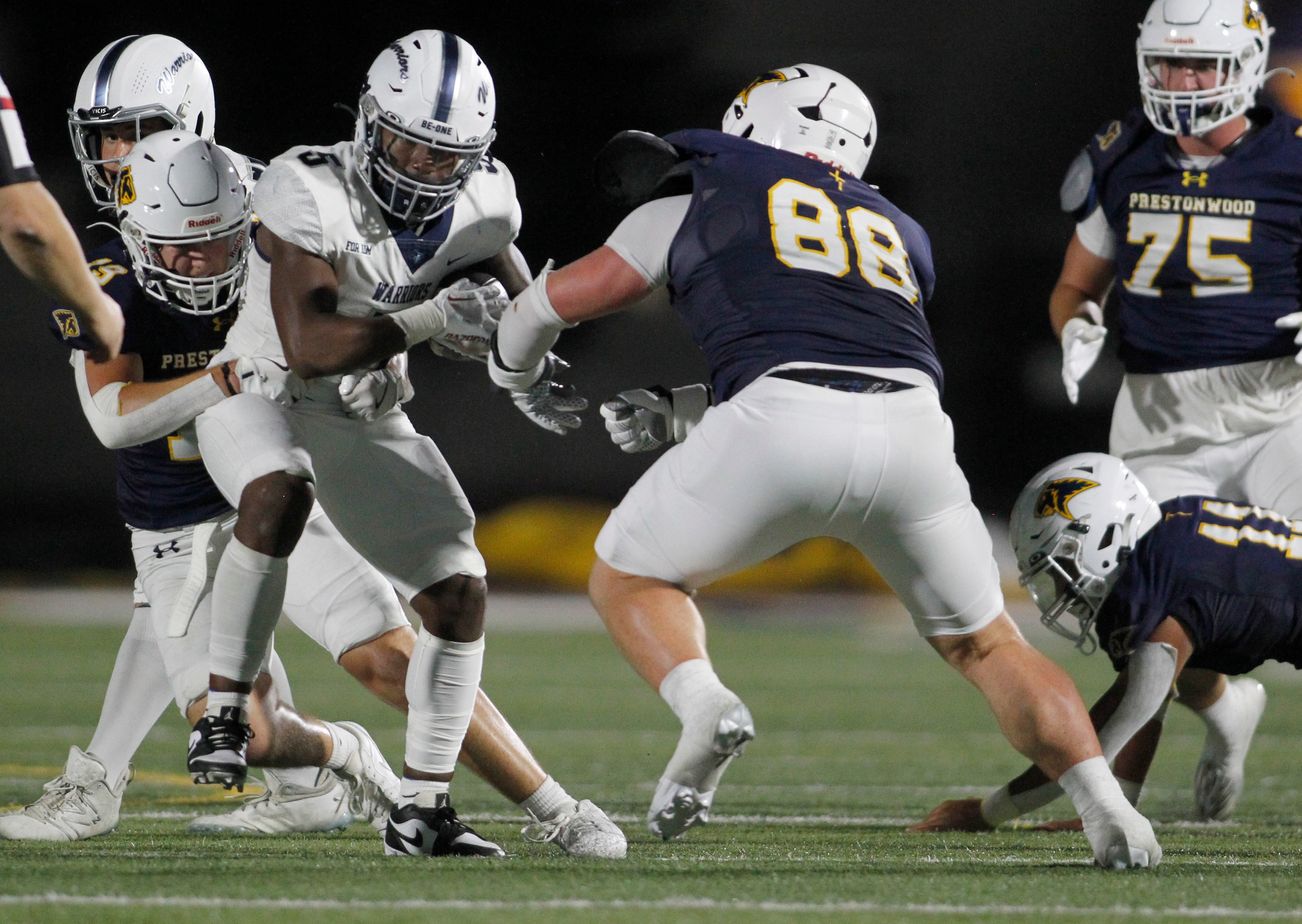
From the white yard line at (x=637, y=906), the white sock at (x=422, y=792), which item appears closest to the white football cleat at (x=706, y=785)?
the white yard line at (x=637, y=906)

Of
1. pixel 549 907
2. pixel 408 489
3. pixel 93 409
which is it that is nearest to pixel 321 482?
pixel 408 489

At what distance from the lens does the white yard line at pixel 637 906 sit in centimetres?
237

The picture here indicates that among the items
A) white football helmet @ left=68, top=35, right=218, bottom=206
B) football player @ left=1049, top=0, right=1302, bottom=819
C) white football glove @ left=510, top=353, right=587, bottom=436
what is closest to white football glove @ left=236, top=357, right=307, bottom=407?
white football glove @ left=510, top=353, right=587, bottom=436

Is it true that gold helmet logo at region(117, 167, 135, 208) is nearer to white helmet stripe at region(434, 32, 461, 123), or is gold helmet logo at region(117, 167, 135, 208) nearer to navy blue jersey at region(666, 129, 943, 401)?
white helmet stripe at region(434, 32, 461, 123)

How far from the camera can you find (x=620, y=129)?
13148mm

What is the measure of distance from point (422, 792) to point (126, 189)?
1.51 metres

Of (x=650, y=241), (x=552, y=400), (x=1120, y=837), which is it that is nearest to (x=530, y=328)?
(x=650, y=241)

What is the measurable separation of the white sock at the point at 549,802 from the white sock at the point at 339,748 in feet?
2.19

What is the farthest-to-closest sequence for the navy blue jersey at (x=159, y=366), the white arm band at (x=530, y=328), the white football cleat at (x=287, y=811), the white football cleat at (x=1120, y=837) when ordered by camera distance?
the white football cleat at (x=287, y=811)
the navy blue jersey at (x=159, y=366)
the white arm band at (x=530, y=328)
the white football cleat at (x=1120, y=837)

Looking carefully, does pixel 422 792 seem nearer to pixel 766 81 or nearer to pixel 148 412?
pixel 148 412

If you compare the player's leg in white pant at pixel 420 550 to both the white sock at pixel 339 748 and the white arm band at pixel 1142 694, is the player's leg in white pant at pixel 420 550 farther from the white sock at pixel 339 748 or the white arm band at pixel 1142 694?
the white arm band at pixel 1142 694

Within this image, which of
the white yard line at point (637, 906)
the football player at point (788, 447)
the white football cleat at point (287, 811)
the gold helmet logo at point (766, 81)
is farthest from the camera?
the white football cleat at point (287, 811)

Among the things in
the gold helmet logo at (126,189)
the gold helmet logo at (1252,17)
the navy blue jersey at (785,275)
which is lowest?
the gold helmet logo at (126,189)

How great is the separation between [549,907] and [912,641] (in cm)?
906
